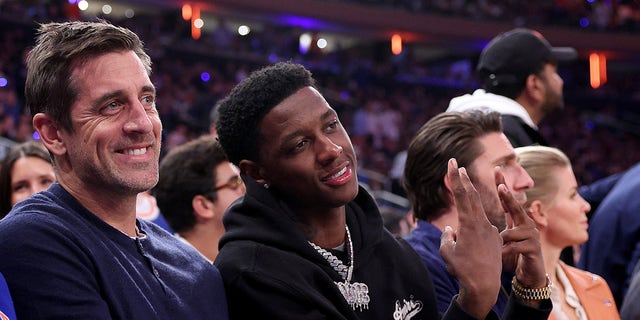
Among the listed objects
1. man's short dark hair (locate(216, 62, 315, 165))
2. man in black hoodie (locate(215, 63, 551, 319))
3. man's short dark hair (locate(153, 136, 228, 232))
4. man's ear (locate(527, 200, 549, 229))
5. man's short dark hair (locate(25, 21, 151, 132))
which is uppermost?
man's short dark hair (locate(25, 21, 151, 132))

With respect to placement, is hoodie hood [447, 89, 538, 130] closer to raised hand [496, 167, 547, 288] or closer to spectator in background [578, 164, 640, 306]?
spectator in background [578, 164, 640, 306]

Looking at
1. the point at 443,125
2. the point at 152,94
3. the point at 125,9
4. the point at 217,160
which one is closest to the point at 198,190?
the point at 217,160

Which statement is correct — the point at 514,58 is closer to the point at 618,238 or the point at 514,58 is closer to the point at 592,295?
the point at 618,238

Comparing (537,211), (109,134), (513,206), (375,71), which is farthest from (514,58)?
(375,71)

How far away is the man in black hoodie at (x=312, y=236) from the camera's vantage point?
174cm

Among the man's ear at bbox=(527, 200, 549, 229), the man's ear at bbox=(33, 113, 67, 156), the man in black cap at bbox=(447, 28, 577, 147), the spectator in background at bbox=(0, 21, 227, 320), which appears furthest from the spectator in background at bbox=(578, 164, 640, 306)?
the man's ear at bbox=(33, 113, 67, 156)

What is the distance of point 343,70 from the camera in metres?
16.5

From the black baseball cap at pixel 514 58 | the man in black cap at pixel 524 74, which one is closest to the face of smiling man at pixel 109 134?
the man in black cap at pixel 524 74

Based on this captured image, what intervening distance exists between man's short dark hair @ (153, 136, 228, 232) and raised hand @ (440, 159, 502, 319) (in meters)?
1.35

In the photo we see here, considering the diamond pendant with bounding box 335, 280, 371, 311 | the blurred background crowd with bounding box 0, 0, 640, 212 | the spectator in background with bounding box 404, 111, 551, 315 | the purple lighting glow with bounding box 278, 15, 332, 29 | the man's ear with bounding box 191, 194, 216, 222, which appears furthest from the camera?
the purple lighting glow with bounding box 278, 15, 332, 29

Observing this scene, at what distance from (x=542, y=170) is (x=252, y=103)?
127 centimetres

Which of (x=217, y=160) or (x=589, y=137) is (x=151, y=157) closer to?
(x=217, y=160)

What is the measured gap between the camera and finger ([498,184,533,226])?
194 cm

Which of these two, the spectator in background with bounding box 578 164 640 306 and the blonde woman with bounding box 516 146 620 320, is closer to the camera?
the blonde woman with bounding box 516 146 620 320
